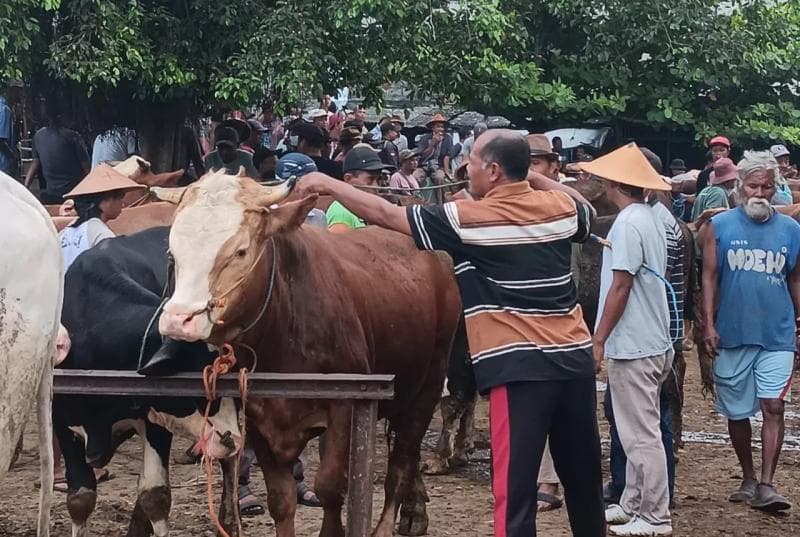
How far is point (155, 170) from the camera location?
41.6ft

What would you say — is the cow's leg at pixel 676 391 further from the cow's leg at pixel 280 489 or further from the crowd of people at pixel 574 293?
the cow's leg at pixel 280 489

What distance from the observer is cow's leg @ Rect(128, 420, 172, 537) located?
20.5 feet

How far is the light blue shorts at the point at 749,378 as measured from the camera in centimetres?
795

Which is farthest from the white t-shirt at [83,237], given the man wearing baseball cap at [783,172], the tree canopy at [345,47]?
the man wearing baseball cap at [783,172]

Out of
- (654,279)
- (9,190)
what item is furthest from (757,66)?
(9,190)

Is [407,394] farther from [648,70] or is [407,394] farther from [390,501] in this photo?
[648,70]

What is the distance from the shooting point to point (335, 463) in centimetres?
606

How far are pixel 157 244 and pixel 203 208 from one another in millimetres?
1437

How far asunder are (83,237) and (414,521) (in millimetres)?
2604

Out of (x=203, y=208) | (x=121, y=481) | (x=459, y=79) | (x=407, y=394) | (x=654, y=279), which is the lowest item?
(x=121, y=481)

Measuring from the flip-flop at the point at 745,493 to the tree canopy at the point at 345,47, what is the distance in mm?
5460

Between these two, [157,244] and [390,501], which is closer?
[157,244]

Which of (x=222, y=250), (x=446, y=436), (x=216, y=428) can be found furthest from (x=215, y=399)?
(x=446, y=436)

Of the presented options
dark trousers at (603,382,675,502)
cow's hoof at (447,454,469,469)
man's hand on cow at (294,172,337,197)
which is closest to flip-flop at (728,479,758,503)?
dark trousers at (603,382,675,502)
